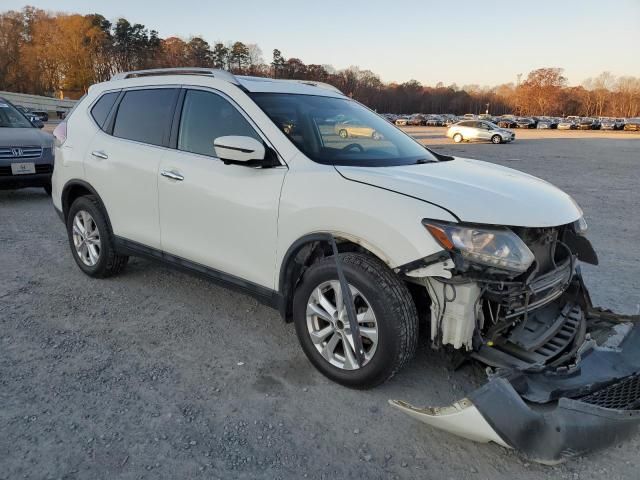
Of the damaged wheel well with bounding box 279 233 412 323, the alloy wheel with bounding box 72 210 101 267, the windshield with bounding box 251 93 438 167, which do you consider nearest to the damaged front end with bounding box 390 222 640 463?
the damaged wheel well with bounding box 279 233 412 323

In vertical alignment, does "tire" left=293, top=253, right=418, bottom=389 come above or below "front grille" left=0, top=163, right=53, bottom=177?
below

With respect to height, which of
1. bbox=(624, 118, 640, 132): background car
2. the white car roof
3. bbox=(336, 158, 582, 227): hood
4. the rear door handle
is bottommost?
bbox=(336, 158, 582, 227): hood

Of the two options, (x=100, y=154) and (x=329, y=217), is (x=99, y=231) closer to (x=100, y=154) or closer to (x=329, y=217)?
(x=100, y=154)

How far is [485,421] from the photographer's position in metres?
2.28

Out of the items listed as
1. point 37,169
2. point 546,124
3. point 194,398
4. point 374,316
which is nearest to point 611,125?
point 546,124

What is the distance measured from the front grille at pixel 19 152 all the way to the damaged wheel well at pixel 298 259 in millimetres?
7149

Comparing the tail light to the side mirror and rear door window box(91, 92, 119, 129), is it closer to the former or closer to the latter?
rear door window box(91, 92, 119, 129)

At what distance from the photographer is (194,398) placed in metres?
3.03

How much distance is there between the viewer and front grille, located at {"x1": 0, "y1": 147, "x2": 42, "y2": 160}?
8.24 m

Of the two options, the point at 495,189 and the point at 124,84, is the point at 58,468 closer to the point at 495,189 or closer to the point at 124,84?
the point at 495,189

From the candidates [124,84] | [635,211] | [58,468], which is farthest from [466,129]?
[58,468]

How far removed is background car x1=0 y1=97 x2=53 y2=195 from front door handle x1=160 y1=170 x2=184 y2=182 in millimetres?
5924

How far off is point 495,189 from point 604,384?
121 centimetres

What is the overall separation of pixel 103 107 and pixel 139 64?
10770cm
